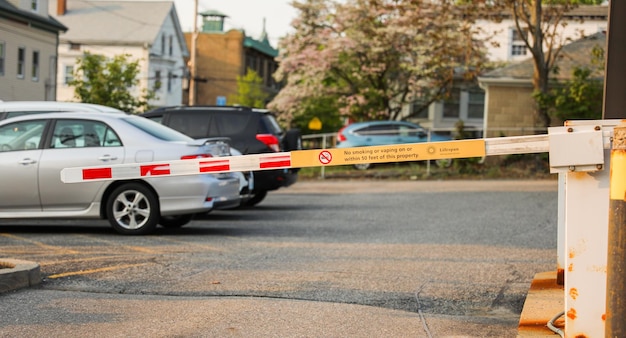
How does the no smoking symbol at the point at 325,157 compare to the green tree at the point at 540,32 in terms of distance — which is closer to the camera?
the no smoking symbol at the point at 325,157

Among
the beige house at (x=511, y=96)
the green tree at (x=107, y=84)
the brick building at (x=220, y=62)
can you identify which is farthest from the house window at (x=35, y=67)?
the brick building at (x=220, y=62)

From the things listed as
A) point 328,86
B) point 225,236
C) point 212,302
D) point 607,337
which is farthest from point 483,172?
point 607,337

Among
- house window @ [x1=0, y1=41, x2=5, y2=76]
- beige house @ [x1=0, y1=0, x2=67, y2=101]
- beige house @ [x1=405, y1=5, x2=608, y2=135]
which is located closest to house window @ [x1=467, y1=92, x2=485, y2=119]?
beige house @ [x1=405, y1=5, x2=608, y2=135]

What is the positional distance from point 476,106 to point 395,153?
40.2 m

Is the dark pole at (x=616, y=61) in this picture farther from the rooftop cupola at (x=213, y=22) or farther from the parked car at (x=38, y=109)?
the rooftop cupola at (x=213, y=22)

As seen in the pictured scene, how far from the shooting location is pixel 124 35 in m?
60.9

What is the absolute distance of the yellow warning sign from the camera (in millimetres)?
5715

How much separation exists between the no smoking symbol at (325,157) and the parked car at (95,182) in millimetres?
6341

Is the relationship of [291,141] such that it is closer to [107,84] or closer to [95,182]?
[95,182]

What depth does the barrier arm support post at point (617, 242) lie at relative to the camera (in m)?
4.74

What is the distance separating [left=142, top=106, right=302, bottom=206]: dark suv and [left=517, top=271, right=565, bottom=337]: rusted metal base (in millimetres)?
10069

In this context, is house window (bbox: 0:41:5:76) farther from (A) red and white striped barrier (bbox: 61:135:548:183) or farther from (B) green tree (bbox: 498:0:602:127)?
(A) red and white striped barrier (bbox: 61:135:548:183)

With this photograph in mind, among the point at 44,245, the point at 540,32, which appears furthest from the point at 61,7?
the point at 44,245

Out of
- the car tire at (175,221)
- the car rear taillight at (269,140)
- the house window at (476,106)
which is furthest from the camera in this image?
the house window at (476,106)
